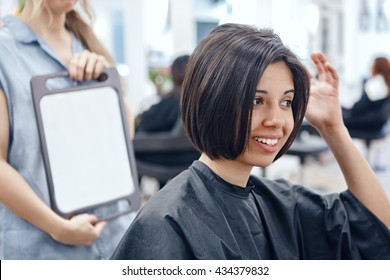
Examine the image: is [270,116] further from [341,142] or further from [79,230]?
[79,230]

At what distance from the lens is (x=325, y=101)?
0.88 metres

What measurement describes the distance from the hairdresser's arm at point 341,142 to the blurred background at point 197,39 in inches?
67.2

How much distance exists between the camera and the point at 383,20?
588cm

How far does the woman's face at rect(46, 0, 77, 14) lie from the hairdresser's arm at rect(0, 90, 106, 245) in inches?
7.8

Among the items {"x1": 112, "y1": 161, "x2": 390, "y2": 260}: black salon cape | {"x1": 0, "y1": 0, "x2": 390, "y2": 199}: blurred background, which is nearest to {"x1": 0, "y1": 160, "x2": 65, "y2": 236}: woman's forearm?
{"x1": 112, "y1": 161, "x2": 390, "y2": 260}: black salon cape

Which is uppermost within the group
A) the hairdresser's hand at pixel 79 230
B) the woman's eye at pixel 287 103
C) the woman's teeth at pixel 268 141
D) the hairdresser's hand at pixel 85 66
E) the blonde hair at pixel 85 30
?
the blonde hair at pixel 85 30

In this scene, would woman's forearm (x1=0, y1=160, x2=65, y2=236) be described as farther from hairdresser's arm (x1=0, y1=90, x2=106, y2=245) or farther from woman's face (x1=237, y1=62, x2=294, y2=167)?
woman's face (x1=237, y1=62, x2=294, y2=167)

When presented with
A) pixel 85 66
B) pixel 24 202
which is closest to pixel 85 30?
pixel 85 66

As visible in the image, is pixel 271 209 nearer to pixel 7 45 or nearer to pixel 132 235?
pixel 132 235

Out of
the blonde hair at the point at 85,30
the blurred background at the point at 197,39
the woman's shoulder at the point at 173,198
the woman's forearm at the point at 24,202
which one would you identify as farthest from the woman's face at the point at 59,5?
the blurred background at the point at 197,39

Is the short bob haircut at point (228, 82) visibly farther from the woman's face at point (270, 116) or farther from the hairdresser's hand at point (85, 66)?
Answer: the hairdresser's hand at point (85, 66)

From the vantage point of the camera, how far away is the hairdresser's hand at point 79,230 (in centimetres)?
90

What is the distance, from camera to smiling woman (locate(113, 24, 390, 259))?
0.69 metres

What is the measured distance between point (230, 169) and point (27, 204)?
1.28ft
